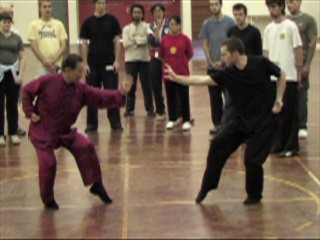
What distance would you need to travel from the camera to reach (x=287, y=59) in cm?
950

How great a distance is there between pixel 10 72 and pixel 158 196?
384 cm

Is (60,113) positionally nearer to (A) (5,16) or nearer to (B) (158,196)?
(B) (158,196)

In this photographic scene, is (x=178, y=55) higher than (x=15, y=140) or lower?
higher

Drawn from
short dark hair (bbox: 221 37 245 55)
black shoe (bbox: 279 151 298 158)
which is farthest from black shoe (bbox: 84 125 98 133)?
short dark hair (bbox: 221 37 245 55)

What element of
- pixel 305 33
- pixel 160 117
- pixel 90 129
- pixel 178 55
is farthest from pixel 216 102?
pixel 90 129

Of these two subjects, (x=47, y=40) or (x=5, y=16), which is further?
(x=47, y=40)

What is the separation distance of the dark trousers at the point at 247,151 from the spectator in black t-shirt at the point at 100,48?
434 cm

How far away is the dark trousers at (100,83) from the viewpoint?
1161cm

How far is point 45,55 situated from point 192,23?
60.8ft

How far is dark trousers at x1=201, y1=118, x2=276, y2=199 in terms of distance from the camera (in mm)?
7355

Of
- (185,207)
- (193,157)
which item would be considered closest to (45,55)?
(193,157)

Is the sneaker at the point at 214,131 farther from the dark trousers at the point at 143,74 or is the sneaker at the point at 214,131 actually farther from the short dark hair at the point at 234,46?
the short dark hair at the point at 234,46

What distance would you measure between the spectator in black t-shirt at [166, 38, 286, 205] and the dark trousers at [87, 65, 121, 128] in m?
4.18

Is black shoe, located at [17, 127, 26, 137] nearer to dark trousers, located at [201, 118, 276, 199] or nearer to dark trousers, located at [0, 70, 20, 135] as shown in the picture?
dark trousers, located at [0, 70, 20, 135]
